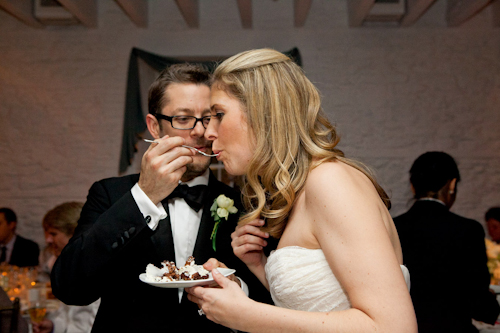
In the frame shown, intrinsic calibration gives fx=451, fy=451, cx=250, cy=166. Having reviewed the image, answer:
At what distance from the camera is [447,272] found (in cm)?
265

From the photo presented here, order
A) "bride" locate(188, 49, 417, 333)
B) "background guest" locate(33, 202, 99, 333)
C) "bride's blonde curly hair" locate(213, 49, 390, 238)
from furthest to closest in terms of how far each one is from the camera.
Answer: "background guest" locate(33, 202, 99, 333)
"bride's blonde curly hair" locate(213, 49, 390, 238)
"bride" locate(188, 49, 417, 333)

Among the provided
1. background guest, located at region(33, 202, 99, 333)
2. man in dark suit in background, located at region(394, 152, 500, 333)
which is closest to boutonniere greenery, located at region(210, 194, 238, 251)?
man in dark suit in background, located at region(394, 152, 500, 333)

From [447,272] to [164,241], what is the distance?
1724 millimetres

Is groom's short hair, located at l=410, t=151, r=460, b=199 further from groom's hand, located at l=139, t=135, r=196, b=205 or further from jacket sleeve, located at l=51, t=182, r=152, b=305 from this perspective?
jacket sleeve, located at l=51, t=182, r=152, b=305

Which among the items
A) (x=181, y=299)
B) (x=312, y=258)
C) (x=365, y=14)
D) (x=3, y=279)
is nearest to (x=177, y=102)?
(x=181, y=299)

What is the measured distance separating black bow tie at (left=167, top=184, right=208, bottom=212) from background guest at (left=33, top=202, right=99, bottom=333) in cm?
150

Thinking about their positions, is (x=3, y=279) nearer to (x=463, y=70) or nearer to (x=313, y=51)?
(x=313, y=51)

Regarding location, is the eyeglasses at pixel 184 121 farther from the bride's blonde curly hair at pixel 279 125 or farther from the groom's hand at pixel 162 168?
the bride's blonde curly hair at pixel 279 125

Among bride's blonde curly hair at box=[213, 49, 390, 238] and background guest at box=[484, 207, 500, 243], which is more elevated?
bride's blonde curly hair at box=[213, 49, 390, 238]

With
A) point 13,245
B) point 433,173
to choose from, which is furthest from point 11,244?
point 433,173

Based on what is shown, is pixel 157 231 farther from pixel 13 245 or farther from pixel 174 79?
pixel 13 245

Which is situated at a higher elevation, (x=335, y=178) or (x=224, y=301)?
(x=335, y=178)

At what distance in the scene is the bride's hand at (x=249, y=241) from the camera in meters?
1.75

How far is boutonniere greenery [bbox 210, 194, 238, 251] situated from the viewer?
1.91 meters
